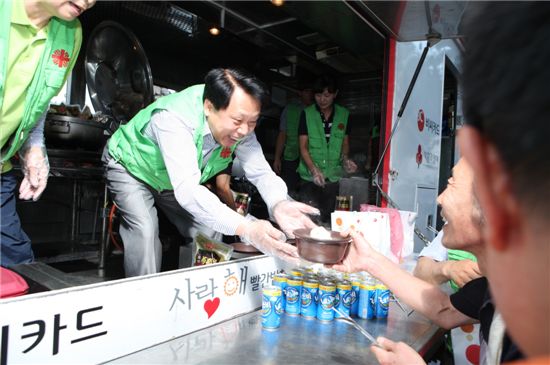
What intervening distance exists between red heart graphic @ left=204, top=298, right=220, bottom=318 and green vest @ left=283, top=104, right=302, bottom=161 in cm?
315

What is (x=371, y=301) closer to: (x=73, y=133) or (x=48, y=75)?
(x=48, y=75)

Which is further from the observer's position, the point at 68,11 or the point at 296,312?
the point at 68,11

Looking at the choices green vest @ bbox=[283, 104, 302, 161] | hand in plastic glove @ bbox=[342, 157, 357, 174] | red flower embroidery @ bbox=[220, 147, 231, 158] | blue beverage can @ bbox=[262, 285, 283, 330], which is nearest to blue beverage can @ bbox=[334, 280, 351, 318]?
blue beverage can @ bbox=[262, 285, 283, 330]

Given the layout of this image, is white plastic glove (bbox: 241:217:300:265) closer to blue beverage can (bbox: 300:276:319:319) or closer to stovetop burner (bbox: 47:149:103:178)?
blue beverage can (bbox: 300:276:319:319)

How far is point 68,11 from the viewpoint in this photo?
1519 millimetres

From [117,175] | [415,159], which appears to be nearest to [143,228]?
[117,175]

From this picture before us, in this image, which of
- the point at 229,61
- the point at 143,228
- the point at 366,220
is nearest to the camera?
the point at 143,228

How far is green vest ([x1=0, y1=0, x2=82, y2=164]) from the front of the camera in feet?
5.32

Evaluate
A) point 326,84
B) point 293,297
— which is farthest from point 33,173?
point 326,84

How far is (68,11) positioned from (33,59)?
0.26 m

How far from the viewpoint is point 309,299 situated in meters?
1.35

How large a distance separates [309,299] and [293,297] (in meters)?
0.06

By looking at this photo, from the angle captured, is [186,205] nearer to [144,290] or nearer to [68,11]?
[144,290]

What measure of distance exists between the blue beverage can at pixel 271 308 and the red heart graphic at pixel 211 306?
0.52 feet
